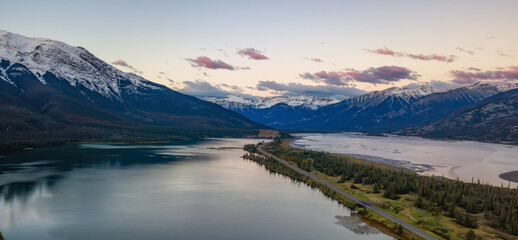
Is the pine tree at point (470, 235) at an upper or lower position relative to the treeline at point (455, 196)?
lower

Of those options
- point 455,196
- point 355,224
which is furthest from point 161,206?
point 455,196

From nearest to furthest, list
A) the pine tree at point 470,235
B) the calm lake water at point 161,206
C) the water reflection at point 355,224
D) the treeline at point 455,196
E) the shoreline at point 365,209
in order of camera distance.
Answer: the pine tree at point 470,235 < the shoreline at point 365,209 < the calm lake water at point 161,206 < the water reflection at point 355,224 < the treeline at point 455,196

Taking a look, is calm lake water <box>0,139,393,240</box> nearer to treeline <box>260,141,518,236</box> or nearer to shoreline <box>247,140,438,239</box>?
shoreline <box>247,140,438,239</box>

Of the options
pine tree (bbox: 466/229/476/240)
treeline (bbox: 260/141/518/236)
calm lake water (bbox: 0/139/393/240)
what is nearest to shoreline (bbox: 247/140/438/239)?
calm lake water (bbox: 0/139/393/240)

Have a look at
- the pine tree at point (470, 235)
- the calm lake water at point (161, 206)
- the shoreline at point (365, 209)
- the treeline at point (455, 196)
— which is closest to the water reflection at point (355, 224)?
the calm lake water at point (161, 206)

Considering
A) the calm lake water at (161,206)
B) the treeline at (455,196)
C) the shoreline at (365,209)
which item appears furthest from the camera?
the treeline at (455,196)

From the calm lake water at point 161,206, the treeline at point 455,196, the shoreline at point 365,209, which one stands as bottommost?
the calm lake water at point 161,206

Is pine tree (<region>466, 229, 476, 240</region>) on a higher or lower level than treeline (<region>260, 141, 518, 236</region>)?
lower

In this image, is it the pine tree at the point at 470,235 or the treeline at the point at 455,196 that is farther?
the treeline at the point at 455,196

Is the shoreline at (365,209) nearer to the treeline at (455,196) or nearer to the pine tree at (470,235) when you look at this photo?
the pine tree at (470,235)

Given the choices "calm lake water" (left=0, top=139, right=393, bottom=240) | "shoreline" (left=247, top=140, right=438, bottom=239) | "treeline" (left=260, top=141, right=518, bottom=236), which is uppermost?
"treeline" (left=260, top=141, right=518, bottom=236)
